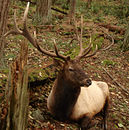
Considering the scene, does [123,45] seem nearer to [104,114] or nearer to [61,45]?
[61,45]

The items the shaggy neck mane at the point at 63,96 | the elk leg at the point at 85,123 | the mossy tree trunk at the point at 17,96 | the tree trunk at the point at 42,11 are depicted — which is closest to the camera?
the mossy tree trunk at the point at 17,96

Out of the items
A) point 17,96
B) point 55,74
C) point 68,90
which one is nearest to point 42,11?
point 55,74

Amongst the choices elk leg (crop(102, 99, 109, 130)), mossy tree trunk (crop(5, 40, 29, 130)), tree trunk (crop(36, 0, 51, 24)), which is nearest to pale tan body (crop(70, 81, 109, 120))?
elk leg (crop(102, 99, 109, 130))

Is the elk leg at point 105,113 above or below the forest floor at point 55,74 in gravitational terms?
below

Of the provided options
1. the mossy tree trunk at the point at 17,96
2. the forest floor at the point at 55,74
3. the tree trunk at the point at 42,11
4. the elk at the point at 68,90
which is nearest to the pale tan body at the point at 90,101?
the elk at the point at 68,90

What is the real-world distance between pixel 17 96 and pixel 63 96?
2.25 m

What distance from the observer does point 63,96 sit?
431 centimetres

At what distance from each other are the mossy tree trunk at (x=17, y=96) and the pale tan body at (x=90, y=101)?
7.90 feet

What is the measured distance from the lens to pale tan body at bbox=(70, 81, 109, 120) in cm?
455

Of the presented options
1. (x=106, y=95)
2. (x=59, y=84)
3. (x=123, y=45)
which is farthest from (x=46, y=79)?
(x=123, y=45)

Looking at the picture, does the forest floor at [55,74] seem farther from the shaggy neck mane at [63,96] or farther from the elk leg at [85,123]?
the shaggy neck mane at [63,96]

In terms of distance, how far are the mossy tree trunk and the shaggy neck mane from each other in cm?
213

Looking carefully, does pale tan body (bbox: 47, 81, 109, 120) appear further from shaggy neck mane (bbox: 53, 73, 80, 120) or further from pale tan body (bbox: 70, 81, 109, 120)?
shaggy neck mane (bbox: 53, 73, 80, 120)

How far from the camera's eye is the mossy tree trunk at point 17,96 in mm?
2141
